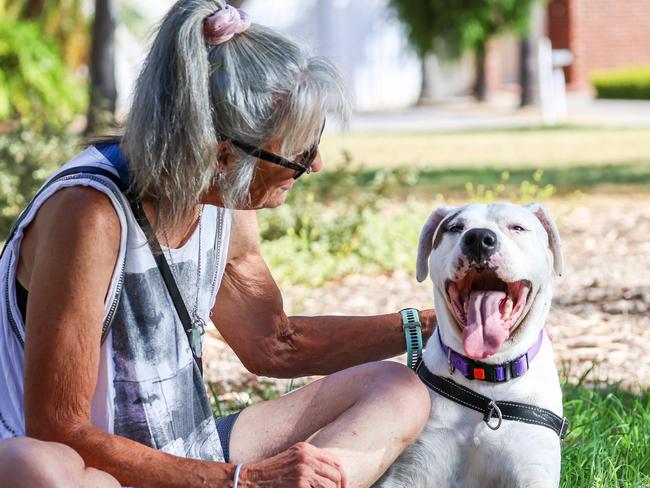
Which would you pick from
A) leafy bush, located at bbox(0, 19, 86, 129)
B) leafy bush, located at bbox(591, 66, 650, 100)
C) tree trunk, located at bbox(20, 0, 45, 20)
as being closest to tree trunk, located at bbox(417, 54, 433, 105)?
leafy bush, located at bbox(591, 66, 650, 100)

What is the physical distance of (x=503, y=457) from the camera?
3.35 m

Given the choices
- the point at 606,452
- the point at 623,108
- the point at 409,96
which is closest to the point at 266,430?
the point at 606,452

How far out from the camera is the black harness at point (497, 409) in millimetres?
3365

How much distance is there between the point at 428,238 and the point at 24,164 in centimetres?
613

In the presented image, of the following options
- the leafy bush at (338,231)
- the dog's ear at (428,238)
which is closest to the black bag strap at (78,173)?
the dog's ear at (428,238)

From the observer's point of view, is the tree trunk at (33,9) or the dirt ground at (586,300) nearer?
the dirt ground at (586,300)

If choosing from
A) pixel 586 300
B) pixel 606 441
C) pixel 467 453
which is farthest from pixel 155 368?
pixel 586 300

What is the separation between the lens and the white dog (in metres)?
3.32

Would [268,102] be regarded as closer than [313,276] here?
Yes

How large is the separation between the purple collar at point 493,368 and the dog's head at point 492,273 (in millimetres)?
52

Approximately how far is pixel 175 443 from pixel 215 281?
0.51 metres

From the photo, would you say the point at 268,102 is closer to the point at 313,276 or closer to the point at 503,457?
the point at 503,457

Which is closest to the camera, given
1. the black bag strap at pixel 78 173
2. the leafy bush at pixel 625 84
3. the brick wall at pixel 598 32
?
the black bag strap at pixel 78 173

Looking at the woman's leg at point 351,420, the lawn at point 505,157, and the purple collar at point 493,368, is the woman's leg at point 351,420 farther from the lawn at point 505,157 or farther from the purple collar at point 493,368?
the lawn at point 505,157
